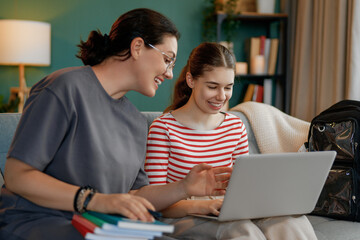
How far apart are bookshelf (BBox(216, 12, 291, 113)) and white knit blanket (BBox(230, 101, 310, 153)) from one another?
3.65ft

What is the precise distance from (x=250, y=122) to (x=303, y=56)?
4.33ft

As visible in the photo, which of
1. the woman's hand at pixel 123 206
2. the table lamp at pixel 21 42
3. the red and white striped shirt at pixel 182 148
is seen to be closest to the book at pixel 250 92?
the table lamp at pixel 21 42

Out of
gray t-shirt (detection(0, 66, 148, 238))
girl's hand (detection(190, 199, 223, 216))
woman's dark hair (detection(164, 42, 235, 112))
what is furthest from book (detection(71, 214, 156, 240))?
woman's dark hair (detection(164, 42, 235, 112))

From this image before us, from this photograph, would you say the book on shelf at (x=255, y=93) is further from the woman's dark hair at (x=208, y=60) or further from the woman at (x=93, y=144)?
the woman at (x=93, y=144)

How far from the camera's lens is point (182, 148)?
1.71m

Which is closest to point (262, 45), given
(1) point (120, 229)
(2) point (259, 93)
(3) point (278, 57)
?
(3) point (278, 57)

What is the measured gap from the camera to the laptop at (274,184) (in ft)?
4.08

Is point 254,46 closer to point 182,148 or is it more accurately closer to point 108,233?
point 182,148

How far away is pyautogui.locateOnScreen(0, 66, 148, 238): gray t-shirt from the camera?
1.12 m

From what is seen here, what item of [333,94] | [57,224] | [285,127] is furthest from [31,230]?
[333,94]

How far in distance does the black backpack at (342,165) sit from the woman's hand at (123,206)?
1148 millimetres

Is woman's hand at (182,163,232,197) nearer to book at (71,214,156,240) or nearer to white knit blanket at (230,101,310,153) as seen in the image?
book at (71,214,156,240)

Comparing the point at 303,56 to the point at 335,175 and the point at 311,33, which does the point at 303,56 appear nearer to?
the point at 311,33

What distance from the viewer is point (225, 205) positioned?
4.25 ft
